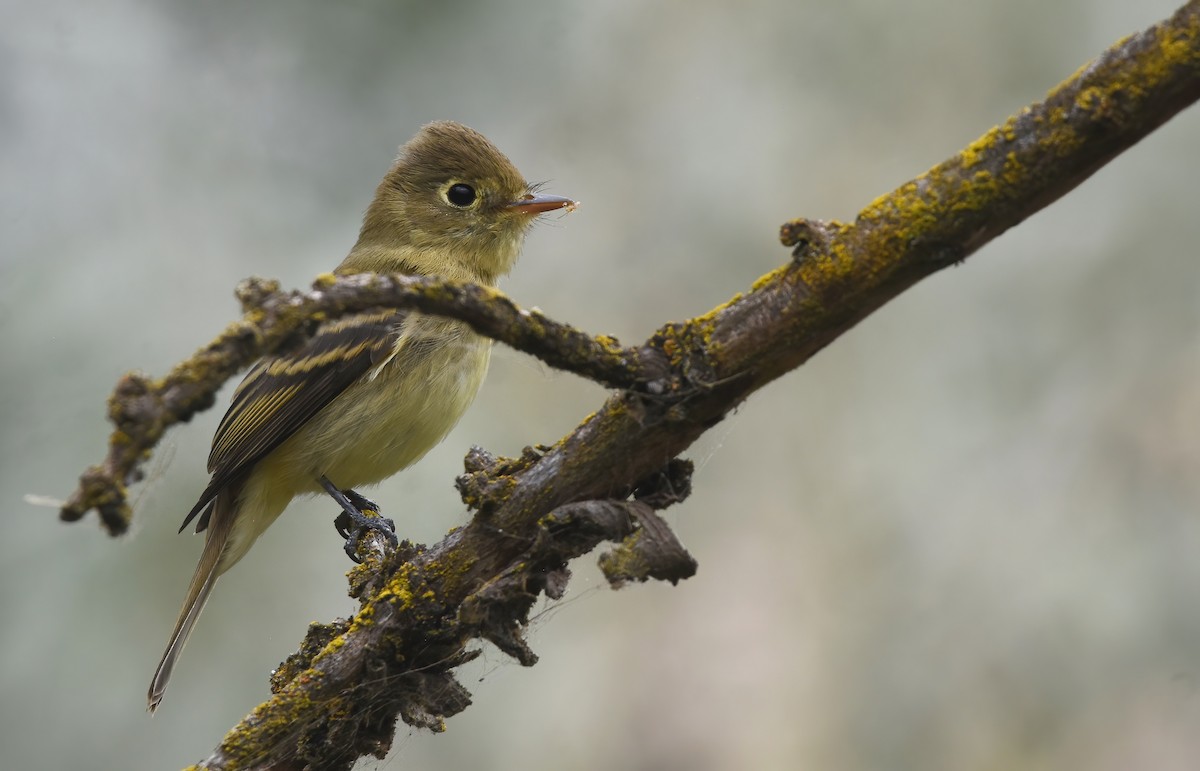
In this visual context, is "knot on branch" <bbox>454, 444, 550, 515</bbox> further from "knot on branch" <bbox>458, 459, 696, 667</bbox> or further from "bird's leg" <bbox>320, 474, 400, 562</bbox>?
"bird's leg" <bbox>320, 474, 400, 562</bbox>

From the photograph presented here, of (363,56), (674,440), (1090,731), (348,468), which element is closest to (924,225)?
(674,440)

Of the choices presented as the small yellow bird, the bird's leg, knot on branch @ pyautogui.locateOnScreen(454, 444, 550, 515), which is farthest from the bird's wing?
knot on branch @ pyautogui.locateOnScreen(454, 444, 550, 515)

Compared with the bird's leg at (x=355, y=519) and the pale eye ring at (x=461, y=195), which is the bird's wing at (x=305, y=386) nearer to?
the bird's leg at (x=355, y=519)

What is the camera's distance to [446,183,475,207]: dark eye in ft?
16.7

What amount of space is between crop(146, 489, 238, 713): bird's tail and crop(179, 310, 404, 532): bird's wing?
142 mm

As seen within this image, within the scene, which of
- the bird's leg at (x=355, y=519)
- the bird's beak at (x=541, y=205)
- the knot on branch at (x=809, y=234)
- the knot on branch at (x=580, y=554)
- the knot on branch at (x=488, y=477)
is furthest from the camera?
the bird's beak at (x=541, y=205)

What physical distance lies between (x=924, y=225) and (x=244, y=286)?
1172mm

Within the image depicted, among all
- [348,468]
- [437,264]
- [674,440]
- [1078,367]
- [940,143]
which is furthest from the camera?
[940,143]

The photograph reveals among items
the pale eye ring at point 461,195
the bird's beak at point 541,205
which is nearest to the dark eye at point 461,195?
the pale eye ring at point 461,195

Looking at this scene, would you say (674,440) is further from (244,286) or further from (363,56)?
(363,56)

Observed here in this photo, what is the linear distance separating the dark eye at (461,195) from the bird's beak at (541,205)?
204 mm

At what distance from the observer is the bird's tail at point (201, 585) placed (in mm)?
4078

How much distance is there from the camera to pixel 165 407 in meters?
1.84

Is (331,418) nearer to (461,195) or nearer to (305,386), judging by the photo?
(305,386)
